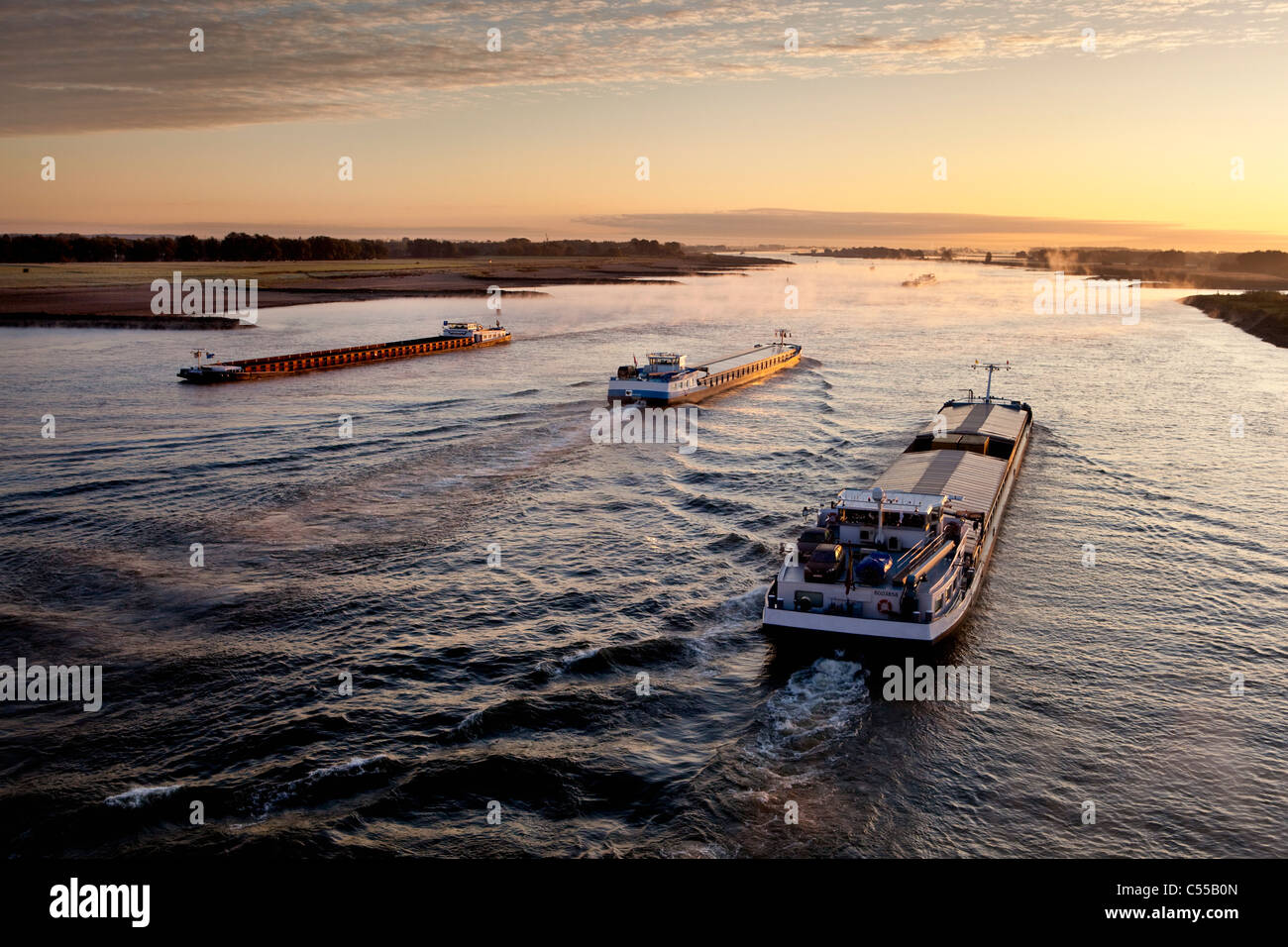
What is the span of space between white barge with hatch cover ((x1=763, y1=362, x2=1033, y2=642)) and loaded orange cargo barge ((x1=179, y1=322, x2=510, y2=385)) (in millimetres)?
76333

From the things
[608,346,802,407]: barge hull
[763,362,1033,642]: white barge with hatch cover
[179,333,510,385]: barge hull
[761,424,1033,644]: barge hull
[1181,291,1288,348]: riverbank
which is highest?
[1181,291,1288,348]: riverbank

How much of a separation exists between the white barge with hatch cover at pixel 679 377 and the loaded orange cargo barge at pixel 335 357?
3887cm

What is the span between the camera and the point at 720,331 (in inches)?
6265

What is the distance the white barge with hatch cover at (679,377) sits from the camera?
87.8 meters

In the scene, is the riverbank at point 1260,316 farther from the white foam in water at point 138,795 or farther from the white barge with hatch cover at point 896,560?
the white foam in water at point 138,795

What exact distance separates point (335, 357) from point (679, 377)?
162 feet

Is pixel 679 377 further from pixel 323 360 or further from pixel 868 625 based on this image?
pixel 868 625

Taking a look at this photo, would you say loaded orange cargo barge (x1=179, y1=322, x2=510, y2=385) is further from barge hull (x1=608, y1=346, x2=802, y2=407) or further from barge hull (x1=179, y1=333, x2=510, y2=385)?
barge hull (x1=608, y1=346, x2=802, y2=407)

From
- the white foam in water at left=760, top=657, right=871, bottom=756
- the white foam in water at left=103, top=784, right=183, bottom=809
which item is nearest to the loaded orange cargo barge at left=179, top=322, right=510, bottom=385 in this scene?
the white foam in water at left=103, top=784, right=183, bottom=809

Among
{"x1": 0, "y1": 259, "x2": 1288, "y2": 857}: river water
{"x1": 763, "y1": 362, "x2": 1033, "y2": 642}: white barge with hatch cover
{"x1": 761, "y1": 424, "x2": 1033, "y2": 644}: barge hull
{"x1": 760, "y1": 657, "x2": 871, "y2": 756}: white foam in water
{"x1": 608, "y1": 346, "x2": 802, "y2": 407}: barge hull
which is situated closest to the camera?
{"x1": 0, "y1": 259, "x2": 1288, "y2": 857}: river water

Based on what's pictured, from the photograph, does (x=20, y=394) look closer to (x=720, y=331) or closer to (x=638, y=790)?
(x=638, y=790)

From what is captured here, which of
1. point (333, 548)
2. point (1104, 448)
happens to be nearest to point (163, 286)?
point (333, 548)

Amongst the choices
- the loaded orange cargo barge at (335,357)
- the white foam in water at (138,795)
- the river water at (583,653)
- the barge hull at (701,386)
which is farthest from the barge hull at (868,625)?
the loaded orange cargo barge at (335,357)

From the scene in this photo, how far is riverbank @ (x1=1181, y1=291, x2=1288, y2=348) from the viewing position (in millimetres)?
147500
